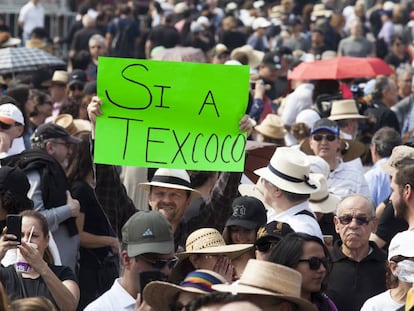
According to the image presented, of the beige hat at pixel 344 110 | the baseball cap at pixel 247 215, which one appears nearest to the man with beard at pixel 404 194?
the baseball cap at pixel 247 215

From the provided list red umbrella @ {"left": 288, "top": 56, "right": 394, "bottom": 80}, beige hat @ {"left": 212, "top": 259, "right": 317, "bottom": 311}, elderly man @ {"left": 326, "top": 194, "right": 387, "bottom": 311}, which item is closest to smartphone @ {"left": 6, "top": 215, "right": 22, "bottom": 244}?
beige hat @ {"left": 212, "top": 259, "right": 317, "bottom": 311}

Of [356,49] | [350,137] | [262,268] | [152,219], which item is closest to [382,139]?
[350,137]

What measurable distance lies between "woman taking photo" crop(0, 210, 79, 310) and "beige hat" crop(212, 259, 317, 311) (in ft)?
5.68

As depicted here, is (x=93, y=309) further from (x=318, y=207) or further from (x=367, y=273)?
(x=318, y=207)

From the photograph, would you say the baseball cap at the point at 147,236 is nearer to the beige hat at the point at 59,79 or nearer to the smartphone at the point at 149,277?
the smartphone at the point at 149,277

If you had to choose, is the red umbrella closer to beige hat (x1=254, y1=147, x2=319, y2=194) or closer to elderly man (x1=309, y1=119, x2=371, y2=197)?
elderly man (x1=309, y1=119, x2=371, y2=197)

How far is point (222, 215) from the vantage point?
854cm

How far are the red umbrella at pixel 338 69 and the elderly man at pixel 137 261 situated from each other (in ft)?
29.6

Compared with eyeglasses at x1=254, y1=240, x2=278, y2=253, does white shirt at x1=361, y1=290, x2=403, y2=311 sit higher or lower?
lower

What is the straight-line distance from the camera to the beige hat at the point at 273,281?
19.0 feet

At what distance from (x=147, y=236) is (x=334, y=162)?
473cm

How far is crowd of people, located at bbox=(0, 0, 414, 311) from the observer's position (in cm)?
650

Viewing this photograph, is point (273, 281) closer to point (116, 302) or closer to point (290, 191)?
point (116, 302)

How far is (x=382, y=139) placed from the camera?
453 inches
